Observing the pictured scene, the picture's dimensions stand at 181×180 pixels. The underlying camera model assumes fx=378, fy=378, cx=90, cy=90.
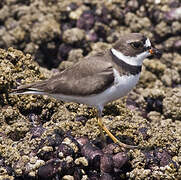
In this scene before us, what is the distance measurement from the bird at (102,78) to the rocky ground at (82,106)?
1.11 ft

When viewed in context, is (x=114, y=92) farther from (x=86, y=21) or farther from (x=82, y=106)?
(x=86, y=21)

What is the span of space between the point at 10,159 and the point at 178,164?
1.93 meters

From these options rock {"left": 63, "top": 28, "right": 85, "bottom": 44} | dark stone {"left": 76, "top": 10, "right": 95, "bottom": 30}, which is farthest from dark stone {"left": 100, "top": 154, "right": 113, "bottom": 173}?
dark stone {"left": 76, "top": 10, "right": 95, "bottom": 30}

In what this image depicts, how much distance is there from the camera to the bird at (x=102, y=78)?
14.3 feet

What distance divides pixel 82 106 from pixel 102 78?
2.85 ft

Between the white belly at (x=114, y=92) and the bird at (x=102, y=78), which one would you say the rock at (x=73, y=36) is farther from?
the white belly at (x=114, y=92)

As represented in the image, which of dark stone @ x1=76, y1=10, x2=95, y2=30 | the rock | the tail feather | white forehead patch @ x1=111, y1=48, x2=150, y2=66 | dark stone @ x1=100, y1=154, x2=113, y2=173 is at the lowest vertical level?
dark stone @ x1=100, y1=154, x2=113, y2=173

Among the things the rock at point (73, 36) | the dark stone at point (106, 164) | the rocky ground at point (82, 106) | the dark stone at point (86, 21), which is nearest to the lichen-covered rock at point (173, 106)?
the rocky ground at point (82, 106)

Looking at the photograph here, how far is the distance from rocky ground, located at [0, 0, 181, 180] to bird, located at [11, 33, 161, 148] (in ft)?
1.11

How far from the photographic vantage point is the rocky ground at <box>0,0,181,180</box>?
4.18 metres

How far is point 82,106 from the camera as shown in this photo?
200 inches

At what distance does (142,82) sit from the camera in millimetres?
7027

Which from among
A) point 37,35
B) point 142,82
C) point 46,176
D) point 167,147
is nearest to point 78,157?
point 46,176

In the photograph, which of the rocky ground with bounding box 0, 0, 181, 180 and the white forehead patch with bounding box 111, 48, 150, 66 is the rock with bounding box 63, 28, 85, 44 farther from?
the white forehead patch with bounding box 111, 48, 150, 66
